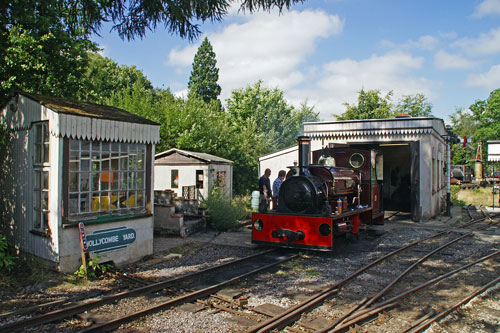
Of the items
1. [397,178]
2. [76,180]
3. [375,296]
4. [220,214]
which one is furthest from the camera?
[397,178]

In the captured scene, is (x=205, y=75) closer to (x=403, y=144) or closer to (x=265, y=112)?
(x=265, y=112)

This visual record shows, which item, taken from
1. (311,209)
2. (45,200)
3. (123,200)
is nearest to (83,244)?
(45,200)

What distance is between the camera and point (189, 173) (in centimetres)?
1318

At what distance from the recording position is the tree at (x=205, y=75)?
1571 inches

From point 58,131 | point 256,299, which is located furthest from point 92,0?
point 256,299

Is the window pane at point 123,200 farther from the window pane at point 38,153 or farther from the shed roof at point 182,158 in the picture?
the shed roof at point 182,158

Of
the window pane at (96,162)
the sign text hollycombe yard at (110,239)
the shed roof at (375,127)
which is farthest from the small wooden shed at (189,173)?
the window pane at (96,162)

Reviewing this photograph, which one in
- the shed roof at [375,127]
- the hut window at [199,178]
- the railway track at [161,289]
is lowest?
the railway track at [161,289]

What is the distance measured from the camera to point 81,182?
6984mm

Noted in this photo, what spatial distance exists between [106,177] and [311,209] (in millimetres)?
4148

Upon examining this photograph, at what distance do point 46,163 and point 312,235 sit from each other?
518 centimetres

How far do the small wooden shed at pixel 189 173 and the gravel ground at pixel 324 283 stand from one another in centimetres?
285

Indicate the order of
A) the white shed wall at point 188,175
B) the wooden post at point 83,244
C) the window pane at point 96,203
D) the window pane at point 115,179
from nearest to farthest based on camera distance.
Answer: the wooden post at point 83,244, the window pane at point 96,203, the window pane at point 115,179, the white shed wall at point 188,175

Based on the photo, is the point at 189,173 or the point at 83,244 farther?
the point at 189,173
